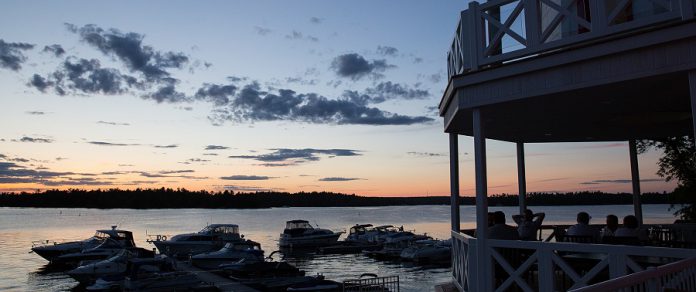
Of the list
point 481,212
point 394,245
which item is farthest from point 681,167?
point 394,245

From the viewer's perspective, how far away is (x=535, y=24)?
7.43 metres

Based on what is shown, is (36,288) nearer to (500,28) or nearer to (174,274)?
(174,274)

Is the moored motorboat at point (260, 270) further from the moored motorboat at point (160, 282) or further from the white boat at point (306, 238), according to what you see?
the white boat at point (306, 238)

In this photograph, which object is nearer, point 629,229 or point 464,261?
point 629,229

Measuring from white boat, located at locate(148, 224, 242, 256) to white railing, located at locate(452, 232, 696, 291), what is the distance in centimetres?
3898

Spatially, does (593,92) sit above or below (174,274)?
above

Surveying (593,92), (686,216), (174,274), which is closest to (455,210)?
(593,92)

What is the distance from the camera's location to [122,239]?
4244 centimetres

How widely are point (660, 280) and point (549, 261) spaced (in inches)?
127

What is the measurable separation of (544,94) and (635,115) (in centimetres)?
349

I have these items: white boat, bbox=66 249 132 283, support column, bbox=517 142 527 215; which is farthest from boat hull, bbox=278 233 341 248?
support column, bbox=517 142 527 215

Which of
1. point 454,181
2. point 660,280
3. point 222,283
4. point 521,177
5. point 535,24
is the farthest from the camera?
point 222,283

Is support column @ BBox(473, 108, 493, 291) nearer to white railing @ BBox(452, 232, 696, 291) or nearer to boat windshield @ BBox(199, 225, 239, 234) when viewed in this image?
white railing @ BBox(452, 232, 696, 291)

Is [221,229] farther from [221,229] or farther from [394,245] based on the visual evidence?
[394,245]
